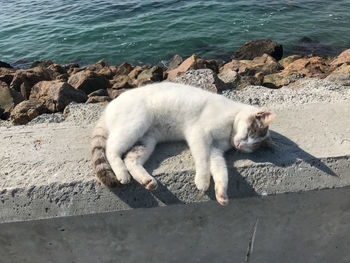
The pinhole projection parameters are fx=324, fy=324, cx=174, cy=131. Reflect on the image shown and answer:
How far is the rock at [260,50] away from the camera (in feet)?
32.6

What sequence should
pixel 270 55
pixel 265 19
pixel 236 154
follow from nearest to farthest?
pixel 236 154 < pixel 270 55 < pixel 265 19

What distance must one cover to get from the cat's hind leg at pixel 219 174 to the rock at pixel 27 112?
8.88 feet

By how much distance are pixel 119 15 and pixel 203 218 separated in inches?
527

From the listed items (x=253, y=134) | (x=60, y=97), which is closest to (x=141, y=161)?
(x=253, y=134)

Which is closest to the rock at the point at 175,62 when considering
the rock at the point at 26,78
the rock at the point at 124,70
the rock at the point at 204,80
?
the rock at the point at 124,70

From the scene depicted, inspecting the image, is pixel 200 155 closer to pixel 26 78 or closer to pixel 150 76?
pixel 150 76

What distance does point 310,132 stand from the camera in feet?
9.89

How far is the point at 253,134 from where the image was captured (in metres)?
2.73

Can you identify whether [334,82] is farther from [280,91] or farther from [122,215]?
[122,215]

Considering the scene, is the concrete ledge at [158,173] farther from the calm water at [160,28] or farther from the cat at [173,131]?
the calm water at [160,28]

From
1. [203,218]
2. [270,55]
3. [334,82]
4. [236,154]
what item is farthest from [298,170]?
[270,55]

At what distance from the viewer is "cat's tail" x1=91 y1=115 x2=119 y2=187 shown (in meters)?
2.38

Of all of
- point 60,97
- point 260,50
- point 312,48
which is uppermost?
point 60,97

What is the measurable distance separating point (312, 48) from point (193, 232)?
32.9 feet
